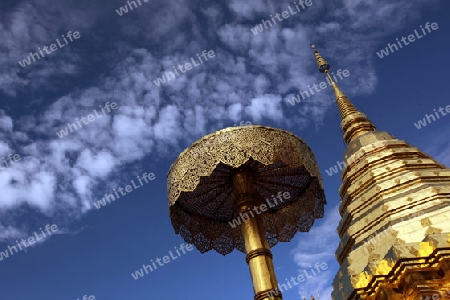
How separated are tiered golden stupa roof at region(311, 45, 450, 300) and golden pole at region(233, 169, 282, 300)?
1.60 meters

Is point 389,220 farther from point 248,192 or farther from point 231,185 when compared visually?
point 231,185

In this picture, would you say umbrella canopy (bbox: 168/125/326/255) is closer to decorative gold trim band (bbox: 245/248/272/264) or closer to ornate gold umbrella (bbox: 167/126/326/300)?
ornate gold umbrella (bbox: 167/126/326/300)

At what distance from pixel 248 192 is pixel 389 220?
3318mm

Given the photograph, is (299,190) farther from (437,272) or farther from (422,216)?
(437,272)

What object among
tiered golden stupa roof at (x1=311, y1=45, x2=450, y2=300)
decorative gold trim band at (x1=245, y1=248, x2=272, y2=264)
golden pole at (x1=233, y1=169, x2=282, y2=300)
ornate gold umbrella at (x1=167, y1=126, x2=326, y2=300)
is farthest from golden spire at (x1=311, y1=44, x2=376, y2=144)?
decorative gold trim band at (x1=245, y1=248, x2=272, y2=264)

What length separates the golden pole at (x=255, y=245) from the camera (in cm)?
896

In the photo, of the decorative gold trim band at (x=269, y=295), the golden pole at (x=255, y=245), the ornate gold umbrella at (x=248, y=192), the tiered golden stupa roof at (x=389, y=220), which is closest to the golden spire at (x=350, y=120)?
the tiered golden stupa roof at (x=389, y=220)

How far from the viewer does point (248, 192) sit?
409 inches

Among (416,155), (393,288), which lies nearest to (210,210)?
(393,288)

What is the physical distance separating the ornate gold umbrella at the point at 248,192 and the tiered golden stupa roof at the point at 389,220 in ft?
4.32

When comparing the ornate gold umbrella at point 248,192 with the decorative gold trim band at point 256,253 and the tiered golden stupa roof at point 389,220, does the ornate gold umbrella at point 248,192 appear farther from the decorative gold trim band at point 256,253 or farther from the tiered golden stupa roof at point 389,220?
the tiered golden stupa roof at point 389,220

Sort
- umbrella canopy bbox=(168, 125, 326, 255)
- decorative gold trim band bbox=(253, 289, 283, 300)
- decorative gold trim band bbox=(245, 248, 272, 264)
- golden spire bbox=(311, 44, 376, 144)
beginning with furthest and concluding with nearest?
golden spire bbox=(311, 44, 376, 144)
umbrella canopy bbox=(168, 125, 326, 255)
decorative gold trim band bbox=(245, 248, 272, 264)
decorative gold trim band bbox=(253, 289, 283, 300)

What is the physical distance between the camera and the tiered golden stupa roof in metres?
8.79

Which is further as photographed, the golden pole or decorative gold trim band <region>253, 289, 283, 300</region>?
the golden pole
